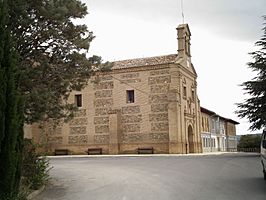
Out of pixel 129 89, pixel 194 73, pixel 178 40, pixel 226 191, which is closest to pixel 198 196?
pixel 226 191

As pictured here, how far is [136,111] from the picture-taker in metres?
45.1

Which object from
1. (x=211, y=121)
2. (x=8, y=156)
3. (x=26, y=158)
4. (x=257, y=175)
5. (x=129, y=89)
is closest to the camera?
(x=8, y=156)

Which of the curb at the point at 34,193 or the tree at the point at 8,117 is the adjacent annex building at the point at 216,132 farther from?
the tree at the point at 8,117

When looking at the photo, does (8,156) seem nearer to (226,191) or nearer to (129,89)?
(226,191)

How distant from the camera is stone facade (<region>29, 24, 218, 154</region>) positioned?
43.8 metres

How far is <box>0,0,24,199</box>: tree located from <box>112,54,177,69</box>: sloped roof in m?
35.0

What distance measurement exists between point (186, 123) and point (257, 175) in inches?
1165

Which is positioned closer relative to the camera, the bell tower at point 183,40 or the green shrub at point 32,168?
the green shrub at point 32,168

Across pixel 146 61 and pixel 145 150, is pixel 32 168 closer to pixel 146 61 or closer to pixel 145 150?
pixel 145 150

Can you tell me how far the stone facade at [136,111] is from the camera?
144 ft

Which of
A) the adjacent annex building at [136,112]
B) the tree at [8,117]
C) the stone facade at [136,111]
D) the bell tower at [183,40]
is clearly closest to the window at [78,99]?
the adjacent annex building at [136,112]

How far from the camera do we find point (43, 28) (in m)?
13.5

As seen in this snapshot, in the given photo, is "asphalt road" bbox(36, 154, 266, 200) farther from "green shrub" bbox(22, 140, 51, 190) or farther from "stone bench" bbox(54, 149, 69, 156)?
"stone bench" bbox(54, 149, 69, 156)

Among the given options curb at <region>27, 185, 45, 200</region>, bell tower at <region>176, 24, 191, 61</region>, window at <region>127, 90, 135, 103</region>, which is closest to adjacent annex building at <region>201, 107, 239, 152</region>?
bell tower at <region>176, 24, 191, 61</region>
